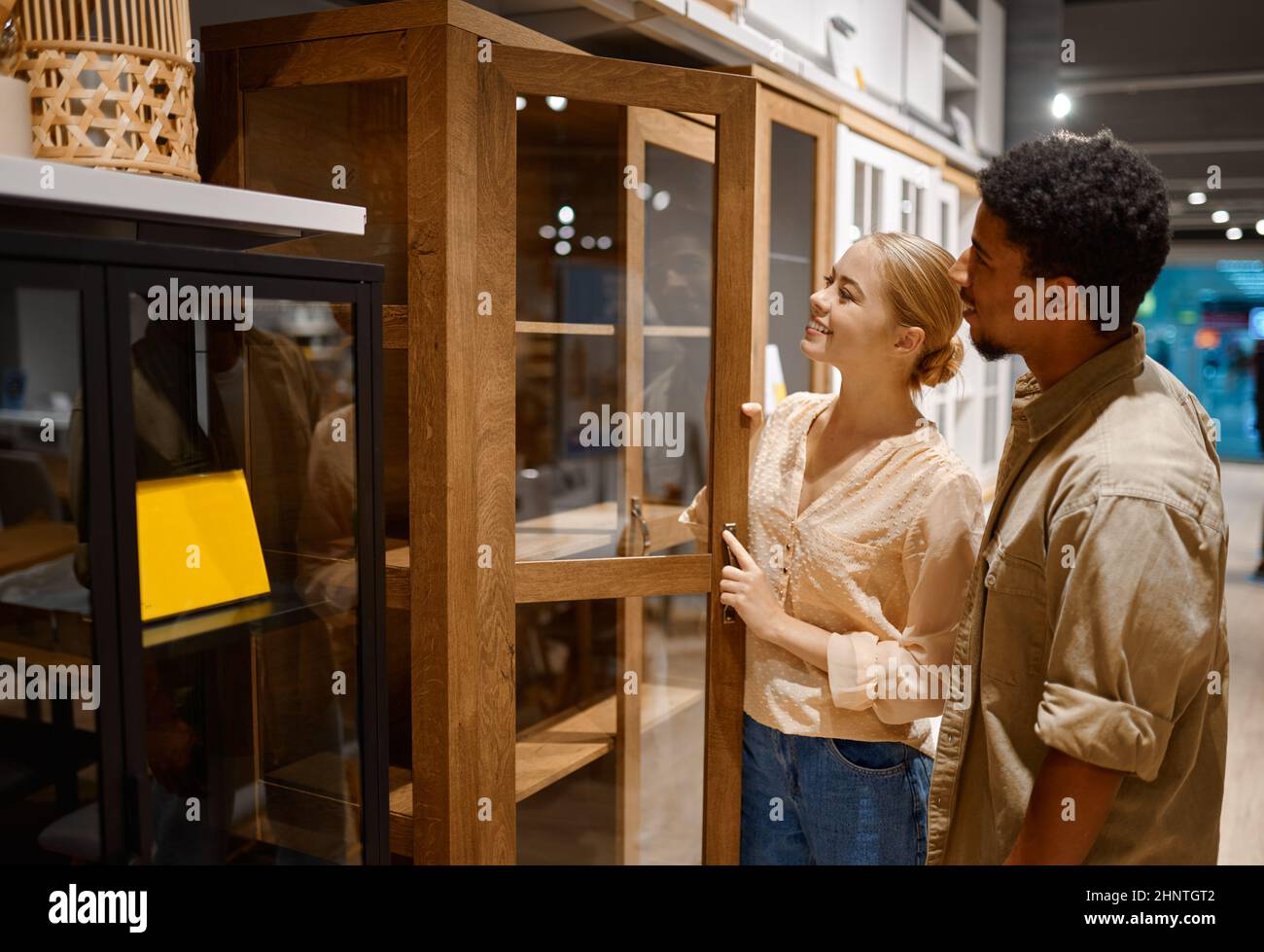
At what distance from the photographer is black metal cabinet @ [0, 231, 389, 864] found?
3.33ft

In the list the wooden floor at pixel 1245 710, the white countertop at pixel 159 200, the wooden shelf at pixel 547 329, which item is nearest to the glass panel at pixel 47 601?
the white countertop at pixel 159 200

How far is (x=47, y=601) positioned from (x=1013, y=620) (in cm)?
108

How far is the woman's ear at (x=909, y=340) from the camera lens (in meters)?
1.67

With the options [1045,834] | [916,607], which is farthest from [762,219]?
[1045,834]

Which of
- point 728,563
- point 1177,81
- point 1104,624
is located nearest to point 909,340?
point 728,563

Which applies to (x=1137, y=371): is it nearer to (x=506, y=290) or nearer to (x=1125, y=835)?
(x=1125, y=835)

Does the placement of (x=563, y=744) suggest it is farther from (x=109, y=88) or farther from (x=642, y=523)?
(x=109, y=88)

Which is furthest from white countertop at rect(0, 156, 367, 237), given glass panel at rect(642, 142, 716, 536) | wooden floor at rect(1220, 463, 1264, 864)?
wooden floor at rect(1220, 463, 1264, 864)

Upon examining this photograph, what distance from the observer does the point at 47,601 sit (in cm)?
107

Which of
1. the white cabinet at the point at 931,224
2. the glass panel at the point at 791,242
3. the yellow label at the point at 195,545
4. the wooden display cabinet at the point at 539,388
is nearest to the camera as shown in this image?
the yellow label at the point at 195,545

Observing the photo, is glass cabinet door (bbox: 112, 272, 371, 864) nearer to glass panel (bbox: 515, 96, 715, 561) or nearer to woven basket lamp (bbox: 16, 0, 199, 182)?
woven basket lamp (bbox: 16, 0, 199, 182)

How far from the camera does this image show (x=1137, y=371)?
3.89ft

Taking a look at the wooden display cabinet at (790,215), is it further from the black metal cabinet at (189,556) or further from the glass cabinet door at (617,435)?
the black metal cabinet at (189,556)

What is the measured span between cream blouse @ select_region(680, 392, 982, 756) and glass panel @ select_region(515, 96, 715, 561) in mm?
195
